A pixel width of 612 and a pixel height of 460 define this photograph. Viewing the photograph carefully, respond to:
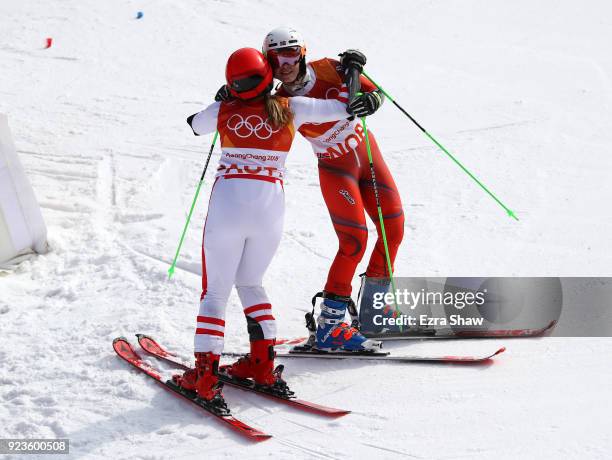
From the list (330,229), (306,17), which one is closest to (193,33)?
(306,17)

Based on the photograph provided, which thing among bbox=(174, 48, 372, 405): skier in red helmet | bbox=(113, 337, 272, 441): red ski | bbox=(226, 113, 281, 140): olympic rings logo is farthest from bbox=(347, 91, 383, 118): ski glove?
bbox=(113, 337, 272, 441): red ski

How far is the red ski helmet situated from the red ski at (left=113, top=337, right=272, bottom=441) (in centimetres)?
165

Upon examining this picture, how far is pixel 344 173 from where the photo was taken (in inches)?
202

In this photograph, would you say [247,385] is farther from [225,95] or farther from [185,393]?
[225,95]

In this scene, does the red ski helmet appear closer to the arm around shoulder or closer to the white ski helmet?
the arm around shoulder

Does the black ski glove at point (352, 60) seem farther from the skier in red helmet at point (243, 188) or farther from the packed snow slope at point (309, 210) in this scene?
the packed snow slope at point (309, 210)

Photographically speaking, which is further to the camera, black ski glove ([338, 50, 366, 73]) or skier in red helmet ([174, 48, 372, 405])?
black ski glove ([338, 50, 366, 73])

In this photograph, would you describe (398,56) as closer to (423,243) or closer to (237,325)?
(423,243)

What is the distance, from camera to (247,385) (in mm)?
4746

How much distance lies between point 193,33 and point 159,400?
8969 millimetres

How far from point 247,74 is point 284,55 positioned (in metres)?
0.55

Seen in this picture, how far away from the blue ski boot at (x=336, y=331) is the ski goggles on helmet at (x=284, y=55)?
146 centimetres

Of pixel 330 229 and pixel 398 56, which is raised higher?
pixel 398 56

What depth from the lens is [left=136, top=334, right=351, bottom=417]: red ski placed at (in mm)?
4469
